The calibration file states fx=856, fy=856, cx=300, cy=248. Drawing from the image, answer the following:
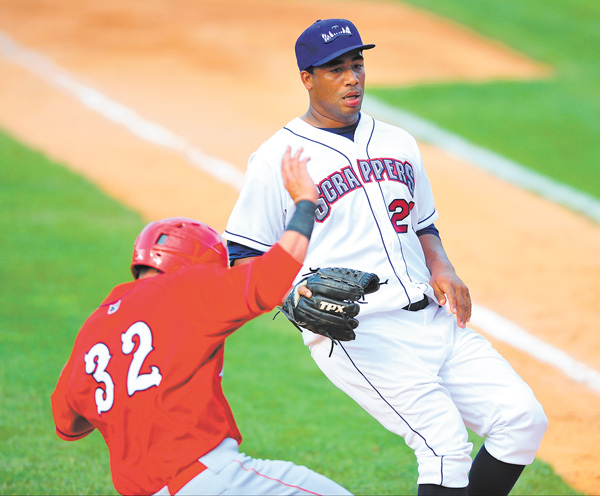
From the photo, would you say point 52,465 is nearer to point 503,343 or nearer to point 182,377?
point 182,377

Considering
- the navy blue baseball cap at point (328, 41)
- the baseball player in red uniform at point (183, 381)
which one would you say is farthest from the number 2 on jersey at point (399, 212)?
the baseball player in red uniform at point (183, 381)

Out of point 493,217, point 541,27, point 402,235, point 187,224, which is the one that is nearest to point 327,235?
point 402,235

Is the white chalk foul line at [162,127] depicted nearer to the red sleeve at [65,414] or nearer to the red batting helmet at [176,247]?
the red batting helmet at [176,247]

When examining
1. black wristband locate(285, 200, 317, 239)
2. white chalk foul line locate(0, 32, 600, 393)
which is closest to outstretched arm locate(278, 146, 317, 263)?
black wristband locate(285, 200, 317, 239)

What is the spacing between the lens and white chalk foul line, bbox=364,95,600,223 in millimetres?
9180

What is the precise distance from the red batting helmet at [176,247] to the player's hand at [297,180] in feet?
1.22

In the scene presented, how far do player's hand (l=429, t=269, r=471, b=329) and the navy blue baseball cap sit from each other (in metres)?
1.04

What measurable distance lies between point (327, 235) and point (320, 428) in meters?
2.01

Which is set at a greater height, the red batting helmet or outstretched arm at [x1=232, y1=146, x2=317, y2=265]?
outstretched arm at [x1=232, y1=146, x2=317, y2=265]

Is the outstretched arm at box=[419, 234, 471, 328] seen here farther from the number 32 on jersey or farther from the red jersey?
the number 32 on jersey

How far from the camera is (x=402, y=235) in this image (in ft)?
11.9

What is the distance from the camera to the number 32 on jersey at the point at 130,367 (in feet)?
9.06

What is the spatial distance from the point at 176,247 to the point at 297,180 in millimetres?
508

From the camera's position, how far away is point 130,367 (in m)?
2.78
